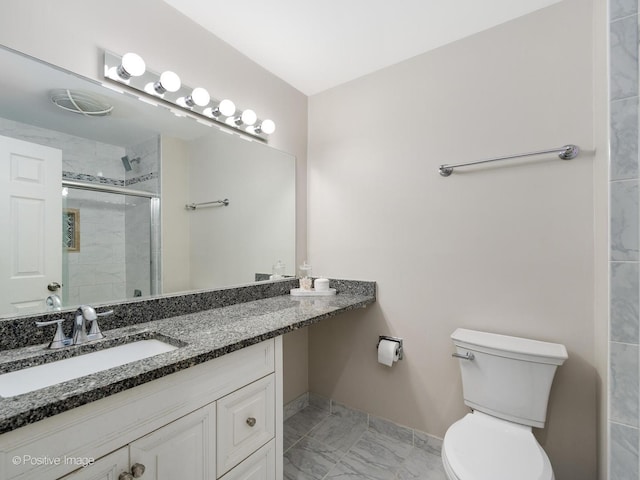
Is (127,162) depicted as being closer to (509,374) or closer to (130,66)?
(130,66)

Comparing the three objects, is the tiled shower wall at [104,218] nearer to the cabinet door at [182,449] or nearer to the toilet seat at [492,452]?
the cabinet door at [182,449]

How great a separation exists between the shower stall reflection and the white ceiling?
100 cm

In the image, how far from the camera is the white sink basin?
883mm

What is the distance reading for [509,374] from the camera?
139 cm

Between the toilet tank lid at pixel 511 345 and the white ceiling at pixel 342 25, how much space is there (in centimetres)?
158

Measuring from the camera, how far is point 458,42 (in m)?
1.72

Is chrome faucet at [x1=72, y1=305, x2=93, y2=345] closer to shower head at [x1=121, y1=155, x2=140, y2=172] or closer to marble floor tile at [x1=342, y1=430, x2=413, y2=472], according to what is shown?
shower head at [x1=121, y1=155, x2=140, y2=172]

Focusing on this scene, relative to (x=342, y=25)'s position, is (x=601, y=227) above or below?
below

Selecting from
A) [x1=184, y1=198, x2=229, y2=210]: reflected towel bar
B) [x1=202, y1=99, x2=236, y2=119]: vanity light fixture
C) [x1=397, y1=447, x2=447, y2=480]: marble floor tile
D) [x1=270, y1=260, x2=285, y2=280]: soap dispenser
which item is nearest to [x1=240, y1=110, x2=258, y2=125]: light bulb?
[x1=202, y1=99, x2=236, y2=119]: vanity light fixture

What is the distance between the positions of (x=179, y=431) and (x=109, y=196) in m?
0.96

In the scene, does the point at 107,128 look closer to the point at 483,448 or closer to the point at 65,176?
the point at 65,176

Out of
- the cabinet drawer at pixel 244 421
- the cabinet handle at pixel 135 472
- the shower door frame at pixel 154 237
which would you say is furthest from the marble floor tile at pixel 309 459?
the shower door frame at pixel 154 237

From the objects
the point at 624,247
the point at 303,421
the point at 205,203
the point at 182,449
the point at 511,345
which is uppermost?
the point at 205,203

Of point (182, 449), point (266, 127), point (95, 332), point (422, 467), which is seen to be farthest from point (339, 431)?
point (266, 127)
